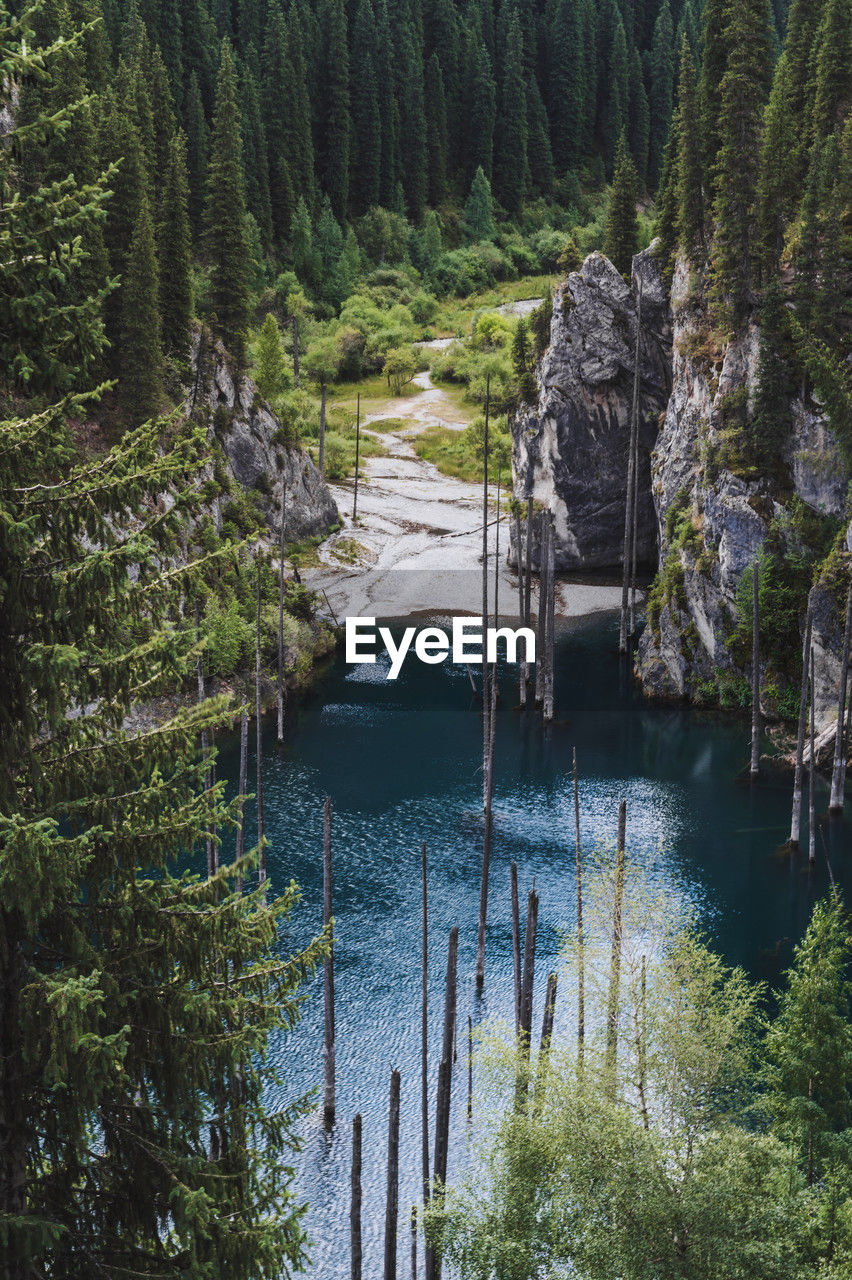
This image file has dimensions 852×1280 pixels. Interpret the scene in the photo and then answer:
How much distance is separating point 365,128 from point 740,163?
380 feet

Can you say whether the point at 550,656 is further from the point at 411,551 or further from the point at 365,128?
the point at 365,128

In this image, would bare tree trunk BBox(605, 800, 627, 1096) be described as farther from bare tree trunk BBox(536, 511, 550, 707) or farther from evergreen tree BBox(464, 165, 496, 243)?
evergreen tree BBox(464, 165, 496, 243)

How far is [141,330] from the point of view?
71.6 metres

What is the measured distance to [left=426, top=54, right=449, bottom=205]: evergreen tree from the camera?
18312cm

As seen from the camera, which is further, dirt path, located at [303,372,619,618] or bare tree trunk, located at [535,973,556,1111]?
dirt path, located at [303,372,619,618]

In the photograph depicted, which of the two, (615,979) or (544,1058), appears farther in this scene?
(615,979)

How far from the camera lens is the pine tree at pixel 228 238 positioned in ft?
277

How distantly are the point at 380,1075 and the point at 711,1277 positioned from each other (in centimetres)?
1711

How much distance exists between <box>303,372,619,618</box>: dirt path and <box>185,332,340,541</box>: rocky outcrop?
200 inches

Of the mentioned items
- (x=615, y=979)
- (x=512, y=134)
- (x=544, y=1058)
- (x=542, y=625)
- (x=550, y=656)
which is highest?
(x=512, y=134)

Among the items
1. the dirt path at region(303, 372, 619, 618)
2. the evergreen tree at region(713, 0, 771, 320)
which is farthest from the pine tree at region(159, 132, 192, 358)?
the evergreen tree at region(713, 0, 771, 320)

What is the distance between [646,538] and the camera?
9631 centimetres

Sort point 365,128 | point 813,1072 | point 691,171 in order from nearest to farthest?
point 813,1072 < point 691,171 < point 365,128

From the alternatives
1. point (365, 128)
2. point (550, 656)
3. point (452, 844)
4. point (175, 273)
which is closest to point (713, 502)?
point (550, 656)
